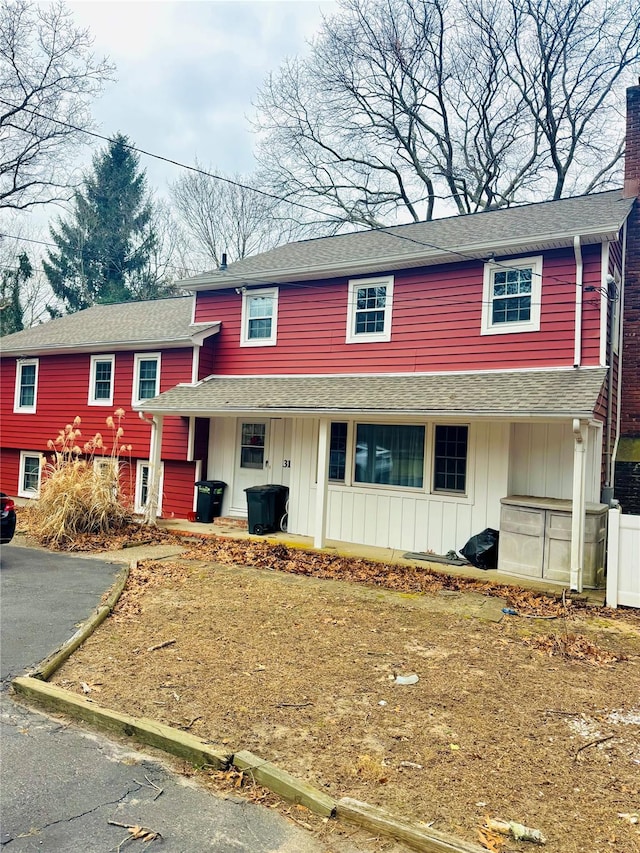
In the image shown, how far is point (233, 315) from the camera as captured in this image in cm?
1367

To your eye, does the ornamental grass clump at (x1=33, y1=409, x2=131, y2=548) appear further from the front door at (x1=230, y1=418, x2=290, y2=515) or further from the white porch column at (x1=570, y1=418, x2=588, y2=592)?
the white porch column at (x1=570, y1=418, x2=588, y2=592)

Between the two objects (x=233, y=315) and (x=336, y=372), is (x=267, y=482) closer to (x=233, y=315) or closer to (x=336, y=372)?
(x=336, y=372)

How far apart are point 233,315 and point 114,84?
44.9ft

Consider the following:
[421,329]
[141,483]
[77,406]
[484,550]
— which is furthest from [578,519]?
[77,406]

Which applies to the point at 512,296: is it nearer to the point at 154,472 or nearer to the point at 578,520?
the point at 578,520

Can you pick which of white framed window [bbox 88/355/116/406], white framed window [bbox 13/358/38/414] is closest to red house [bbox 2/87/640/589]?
white framed window [bbox 88/355/116/406]

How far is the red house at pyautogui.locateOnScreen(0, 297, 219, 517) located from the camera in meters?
13.7

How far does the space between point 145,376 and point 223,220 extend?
19.3 m

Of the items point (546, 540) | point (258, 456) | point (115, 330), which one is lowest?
point (546, 540)

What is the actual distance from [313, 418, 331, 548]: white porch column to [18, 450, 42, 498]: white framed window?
33.7 ft

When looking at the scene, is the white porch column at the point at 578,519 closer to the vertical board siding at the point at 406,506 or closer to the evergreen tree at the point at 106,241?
the vertical board siding at the point at 406,506

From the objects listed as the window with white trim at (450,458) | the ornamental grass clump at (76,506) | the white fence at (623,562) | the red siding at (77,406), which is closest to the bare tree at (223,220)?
the red siding at (77,406)

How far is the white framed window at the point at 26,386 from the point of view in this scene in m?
17.0

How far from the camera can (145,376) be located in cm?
1487
